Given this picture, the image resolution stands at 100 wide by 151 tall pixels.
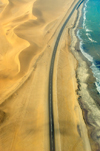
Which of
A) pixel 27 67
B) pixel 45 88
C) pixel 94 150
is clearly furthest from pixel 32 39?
pixel 94 150

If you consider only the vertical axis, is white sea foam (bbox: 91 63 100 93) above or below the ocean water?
below

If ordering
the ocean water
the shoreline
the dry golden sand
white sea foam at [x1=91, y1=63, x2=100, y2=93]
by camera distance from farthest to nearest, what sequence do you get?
1. the ocean water
2. white sea foam at [x1=91, y1=63, x2=100, y2=93]
3. the shoreline
4. the dry golden sand

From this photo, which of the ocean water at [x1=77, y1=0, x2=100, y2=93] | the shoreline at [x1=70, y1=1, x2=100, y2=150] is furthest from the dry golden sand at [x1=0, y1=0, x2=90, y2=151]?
the ocean water at [x1=77, y1=0, x2=100, y2=93]

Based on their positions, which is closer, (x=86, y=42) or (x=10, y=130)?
(x=10, y=130)

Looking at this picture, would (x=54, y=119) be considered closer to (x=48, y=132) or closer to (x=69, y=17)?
(x=48, y=132)

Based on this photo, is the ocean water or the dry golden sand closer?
the dry golden sand

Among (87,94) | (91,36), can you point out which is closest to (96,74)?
(87,94)

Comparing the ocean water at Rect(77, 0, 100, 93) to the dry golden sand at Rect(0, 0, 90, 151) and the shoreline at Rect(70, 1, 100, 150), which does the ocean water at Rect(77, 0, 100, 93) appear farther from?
the dry golden sand at Rect(0, 0, 90, 151)

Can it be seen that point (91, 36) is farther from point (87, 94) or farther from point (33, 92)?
point (33, 92)
